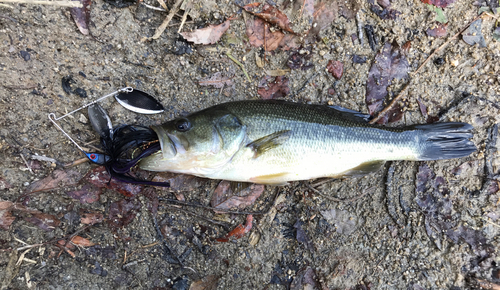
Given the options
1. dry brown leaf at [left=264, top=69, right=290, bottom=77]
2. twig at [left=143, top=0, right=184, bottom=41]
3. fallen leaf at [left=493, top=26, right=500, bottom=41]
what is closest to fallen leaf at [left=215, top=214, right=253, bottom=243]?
dry brown leaf at [left=264, top=69, right=290, bottom=77]

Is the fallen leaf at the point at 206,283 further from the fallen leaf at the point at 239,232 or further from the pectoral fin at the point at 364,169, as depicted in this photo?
the pectoral fin at the point at 364,169

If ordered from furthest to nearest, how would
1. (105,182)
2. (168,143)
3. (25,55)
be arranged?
(105,182)
(25,55)
(168,143)

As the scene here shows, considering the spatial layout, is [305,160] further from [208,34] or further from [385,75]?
[208,34]

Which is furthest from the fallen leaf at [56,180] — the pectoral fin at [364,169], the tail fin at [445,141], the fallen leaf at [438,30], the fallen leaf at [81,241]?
the fallen leaf at [438,30]

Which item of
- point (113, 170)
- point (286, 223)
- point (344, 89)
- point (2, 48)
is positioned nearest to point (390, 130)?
point (344, 89)

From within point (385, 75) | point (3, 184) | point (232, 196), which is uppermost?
point (385, 75)

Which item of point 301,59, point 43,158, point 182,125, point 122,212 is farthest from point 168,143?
point 301,59

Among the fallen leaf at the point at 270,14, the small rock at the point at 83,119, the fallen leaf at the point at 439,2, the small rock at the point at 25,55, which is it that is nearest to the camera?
the small rock at the point at 25,55

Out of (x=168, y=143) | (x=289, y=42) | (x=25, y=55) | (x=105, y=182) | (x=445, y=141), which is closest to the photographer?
(x=168, y=143)
